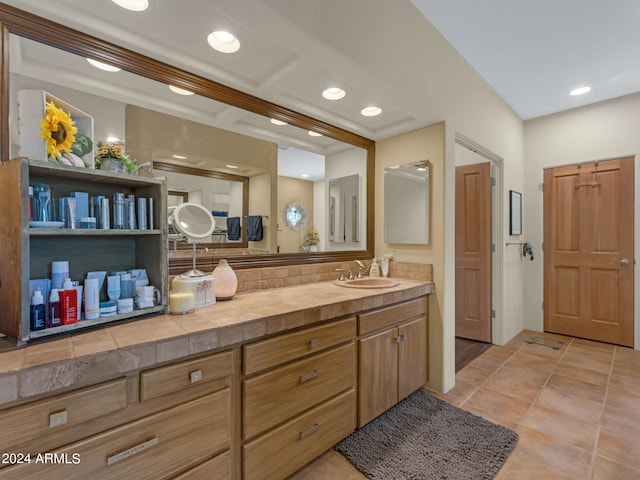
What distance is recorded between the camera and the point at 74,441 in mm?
939

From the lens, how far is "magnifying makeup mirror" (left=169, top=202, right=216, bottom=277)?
5.30ft

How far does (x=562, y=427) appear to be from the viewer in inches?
80.0

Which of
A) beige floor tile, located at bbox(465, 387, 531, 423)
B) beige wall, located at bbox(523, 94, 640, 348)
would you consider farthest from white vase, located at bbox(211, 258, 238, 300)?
beige wall, located at bbox(523, 94, 640, 348)

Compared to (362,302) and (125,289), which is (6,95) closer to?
(125,289)

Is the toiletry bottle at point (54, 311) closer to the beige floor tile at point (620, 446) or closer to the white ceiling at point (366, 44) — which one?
the white ceiling at point (366, 44)

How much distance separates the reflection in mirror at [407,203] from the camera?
2555 millimetres

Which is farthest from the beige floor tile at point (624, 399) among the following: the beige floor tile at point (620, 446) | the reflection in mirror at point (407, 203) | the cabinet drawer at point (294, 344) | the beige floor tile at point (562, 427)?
the cabinet drawer at point (294, 344)

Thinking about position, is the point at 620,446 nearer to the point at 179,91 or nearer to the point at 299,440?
the point at 299,440

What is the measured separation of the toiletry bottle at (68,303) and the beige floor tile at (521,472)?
2116 mm

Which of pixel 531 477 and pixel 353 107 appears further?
pixel 353 107

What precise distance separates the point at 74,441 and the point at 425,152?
266 centimetres

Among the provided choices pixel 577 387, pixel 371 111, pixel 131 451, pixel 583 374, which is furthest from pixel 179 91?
pixel 583 374

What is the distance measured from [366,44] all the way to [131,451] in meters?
2.13

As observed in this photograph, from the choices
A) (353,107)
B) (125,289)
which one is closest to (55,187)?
(125,289)
